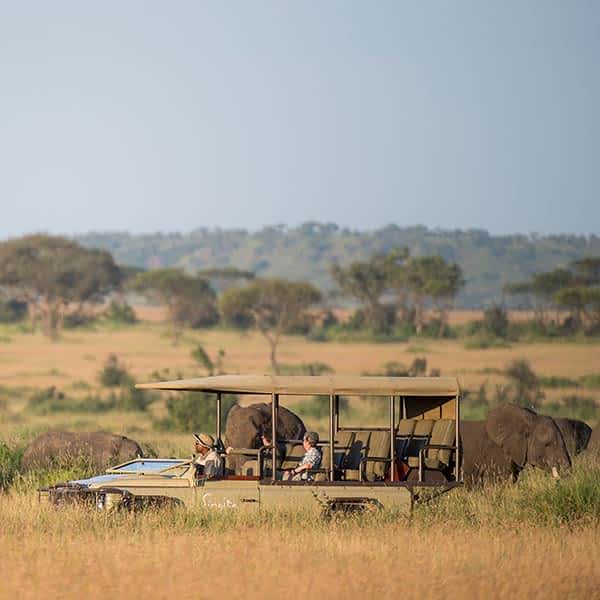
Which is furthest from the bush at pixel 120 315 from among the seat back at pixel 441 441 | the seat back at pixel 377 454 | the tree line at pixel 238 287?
the seat back at pixel 441 441

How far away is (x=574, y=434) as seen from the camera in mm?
23312

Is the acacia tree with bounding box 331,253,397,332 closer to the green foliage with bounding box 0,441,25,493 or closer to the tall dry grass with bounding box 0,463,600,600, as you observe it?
the green foliage with bounding box 0,441,25,493

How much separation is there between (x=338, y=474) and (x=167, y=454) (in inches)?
281

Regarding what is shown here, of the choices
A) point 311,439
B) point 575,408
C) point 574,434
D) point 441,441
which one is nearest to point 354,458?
point 311,439

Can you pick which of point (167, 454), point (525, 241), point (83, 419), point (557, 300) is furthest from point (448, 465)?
point (525, 241)

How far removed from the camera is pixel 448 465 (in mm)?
14430

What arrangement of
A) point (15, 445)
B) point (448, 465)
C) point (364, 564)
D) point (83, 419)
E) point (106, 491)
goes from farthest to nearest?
point (83, 419) → point (15, 445) → point (448, 465) → point (106, 491) → point (364, 564)

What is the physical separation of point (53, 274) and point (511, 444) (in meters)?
53.7

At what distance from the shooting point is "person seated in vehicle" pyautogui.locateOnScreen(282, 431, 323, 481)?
1409 centimetres

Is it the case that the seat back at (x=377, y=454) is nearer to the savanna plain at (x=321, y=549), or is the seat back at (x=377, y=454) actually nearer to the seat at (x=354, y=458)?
the seat at (x=354, y=458)

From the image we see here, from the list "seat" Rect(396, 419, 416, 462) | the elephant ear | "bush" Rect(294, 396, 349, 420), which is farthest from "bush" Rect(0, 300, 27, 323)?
"seat" Rect(396, 419, 416, 462)

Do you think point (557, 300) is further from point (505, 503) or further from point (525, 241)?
point (525, 241)

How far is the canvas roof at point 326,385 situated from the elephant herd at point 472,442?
5182 millimetres

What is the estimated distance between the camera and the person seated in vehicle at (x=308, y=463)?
14086 millimetres
